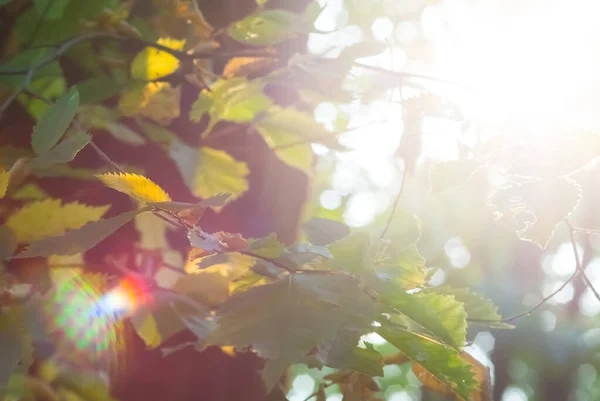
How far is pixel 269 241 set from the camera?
0.30 m

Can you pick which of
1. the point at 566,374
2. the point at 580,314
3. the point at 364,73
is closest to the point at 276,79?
the point at 364,73

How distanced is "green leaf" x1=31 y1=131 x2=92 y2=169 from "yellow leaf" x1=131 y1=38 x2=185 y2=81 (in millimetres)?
342

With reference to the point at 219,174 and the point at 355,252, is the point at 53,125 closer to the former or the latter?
the point at 355,252

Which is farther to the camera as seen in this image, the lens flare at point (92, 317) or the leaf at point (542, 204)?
the lens flare at point (92, 317)

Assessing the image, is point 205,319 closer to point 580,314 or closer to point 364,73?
point 364,73

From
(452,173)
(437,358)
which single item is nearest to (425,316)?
(437,358)

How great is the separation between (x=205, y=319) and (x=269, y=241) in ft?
0.84

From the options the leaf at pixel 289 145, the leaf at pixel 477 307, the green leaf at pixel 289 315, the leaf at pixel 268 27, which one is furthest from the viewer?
the leaf at pixel 289 145

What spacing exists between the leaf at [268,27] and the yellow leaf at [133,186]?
336 mm

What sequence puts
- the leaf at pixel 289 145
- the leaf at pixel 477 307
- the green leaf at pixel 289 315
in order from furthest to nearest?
the leaf at pixel 289 145 → the leaf at pixel 477 307 → the green leaf at pixel 289 315

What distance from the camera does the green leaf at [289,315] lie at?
263 millimetres

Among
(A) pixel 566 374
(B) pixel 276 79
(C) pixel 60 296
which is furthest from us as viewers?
(A) pixel 566 374

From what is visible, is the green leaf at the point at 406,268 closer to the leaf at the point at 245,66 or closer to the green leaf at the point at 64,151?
the green leaf at the point at 64,151

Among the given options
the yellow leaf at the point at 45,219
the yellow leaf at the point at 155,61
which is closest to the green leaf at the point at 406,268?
the yellow leaf at the point at 45,219
